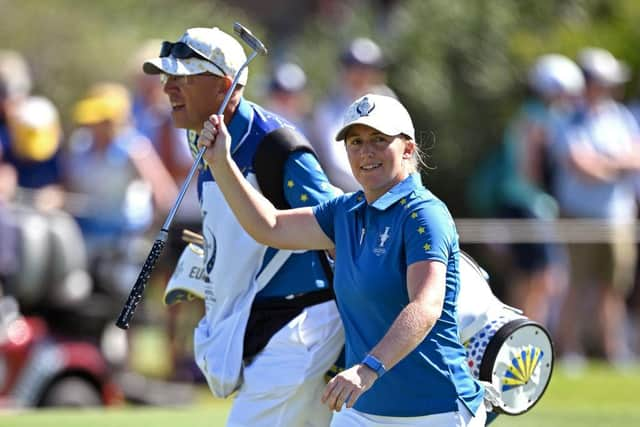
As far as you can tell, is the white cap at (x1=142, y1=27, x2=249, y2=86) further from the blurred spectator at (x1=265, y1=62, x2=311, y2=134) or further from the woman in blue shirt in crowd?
the blurred spectator at (x1=265, y1=62, x2=311, y2=134)

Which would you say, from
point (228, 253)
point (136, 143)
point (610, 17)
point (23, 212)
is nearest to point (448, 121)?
point (610, 17)

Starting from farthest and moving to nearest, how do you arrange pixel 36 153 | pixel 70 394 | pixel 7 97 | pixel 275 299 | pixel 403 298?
pixel 7 97 < pixel 36 153 < pixel 70 394 < pixel 275 299 < pixel 403 298

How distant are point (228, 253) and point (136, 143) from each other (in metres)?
6.60

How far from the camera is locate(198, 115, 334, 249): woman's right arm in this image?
5250 mm

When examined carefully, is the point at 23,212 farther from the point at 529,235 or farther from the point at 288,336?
the point at 288,336

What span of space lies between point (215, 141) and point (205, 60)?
0.54m

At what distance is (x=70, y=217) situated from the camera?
11547mm

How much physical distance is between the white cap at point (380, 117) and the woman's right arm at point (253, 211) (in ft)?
1.38

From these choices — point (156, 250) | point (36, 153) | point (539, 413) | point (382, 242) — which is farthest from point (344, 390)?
point (36, 153)

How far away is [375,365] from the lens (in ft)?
15.0

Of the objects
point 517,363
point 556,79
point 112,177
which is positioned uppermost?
point 556,79

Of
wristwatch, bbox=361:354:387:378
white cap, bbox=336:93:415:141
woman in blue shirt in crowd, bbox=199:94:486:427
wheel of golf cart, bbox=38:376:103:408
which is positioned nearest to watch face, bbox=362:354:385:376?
wristwatch, bbox=361:354:387:378

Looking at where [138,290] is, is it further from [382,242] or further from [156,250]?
[382,242]

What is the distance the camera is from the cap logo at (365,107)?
5051 mm
